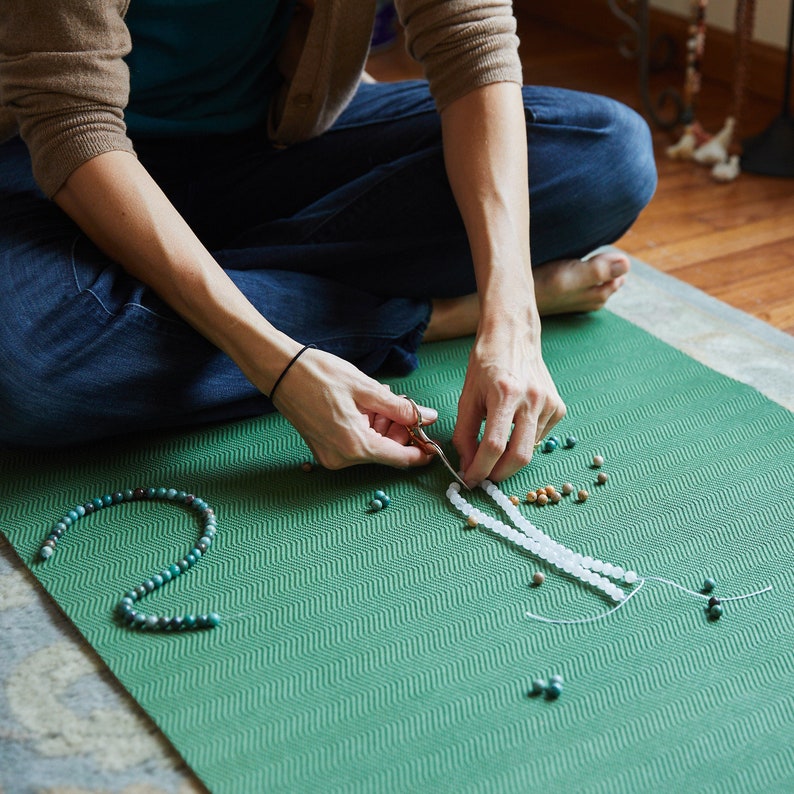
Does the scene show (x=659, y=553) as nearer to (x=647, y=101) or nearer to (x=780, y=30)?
(x=647, y=101)

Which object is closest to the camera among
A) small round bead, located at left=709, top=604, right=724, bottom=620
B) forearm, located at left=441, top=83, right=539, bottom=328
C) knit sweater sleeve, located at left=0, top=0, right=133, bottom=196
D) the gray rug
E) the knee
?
the gray rug

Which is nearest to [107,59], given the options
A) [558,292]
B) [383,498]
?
[383,498]

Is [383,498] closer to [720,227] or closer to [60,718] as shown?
[60,718]

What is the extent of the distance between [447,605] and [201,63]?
0.85 meters

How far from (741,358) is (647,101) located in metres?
1.18

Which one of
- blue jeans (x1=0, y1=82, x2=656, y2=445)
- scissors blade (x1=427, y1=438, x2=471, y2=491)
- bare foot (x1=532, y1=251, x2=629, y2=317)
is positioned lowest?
scissors blade (x1=427, y1=438, x2=471, y2=491)

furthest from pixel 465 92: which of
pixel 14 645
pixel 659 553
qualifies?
pixel 14 645

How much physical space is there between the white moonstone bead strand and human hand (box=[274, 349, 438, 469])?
11 cm

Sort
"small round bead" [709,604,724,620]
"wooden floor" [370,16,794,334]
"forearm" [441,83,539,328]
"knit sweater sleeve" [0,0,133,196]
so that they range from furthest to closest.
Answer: "wooden floor" [370,16,794,334]
"forearm" [441,83,539,328]
"knit sweater sleeve" [0,0,133,196]
"small round bead" [709,604,724,620]

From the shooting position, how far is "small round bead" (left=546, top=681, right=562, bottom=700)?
1.00 m

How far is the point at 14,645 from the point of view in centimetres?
111

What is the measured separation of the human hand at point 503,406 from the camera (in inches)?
47.7

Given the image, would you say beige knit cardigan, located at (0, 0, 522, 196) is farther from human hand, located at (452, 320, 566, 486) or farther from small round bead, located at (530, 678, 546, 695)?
small round bead, located at (530, 678, 546, 695)

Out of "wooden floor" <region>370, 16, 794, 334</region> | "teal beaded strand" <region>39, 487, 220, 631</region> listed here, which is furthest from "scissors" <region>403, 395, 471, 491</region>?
"wooden floor" <region>370, 16, 794, 334</region>
